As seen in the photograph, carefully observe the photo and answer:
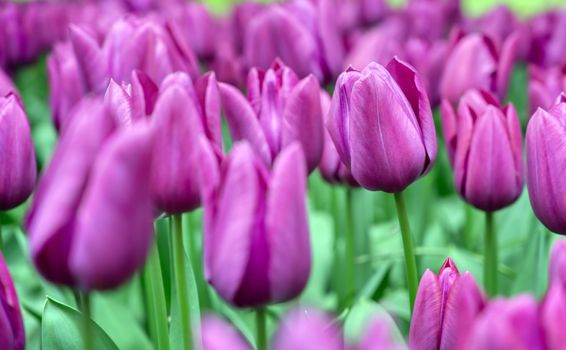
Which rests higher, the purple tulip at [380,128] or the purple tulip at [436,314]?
the purple tulip at [380,128]

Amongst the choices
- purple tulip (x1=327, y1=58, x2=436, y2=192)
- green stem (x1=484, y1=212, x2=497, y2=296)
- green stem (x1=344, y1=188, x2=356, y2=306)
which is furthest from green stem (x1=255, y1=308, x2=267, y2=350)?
green stem (x1=344, y1=188, x2=356, y2=306)

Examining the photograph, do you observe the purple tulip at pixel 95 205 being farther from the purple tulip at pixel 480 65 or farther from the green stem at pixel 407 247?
the purple tulip at pixel 480 65

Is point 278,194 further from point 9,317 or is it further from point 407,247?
point 407,247

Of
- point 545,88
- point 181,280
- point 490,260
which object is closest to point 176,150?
point 181,280

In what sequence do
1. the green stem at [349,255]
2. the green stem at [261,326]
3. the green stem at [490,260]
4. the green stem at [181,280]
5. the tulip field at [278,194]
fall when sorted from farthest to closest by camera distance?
the green stem at [349,255] → the green stem at [490,260] → the green stem at [181,280] → the green stem at [261,326] → the tulip field at [278,194]

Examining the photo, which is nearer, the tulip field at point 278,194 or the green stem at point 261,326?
the tulip field at point 278,194

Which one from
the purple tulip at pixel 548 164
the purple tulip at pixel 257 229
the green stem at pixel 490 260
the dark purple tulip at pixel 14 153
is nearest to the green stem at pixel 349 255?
the green stem at pixel 490 260

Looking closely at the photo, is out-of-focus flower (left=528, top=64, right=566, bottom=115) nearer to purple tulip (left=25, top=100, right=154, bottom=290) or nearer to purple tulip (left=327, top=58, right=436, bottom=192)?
purple tulip (left=327, top=58, right=436, bottom=192)

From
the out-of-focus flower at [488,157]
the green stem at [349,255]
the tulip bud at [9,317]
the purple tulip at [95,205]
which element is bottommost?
the green stem at [349,255]
